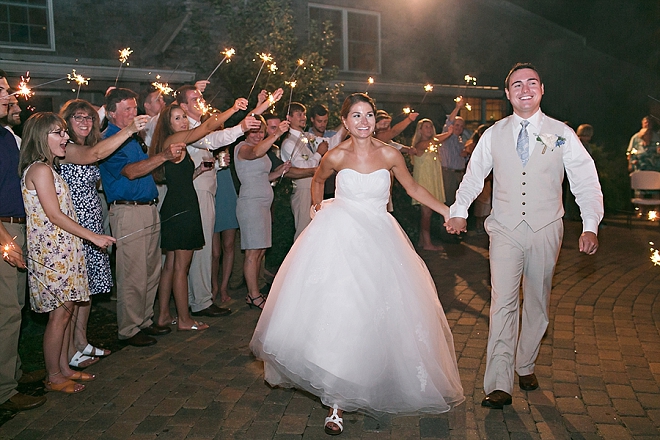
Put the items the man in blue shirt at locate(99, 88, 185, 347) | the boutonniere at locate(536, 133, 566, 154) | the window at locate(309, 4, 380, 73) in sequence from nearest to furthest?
the boutonniere at locate(536, 133, 566, 154) → the man in blue shirt at locate(99, 88, 185, 347) → the window at locate(309, 4, 380, 73)

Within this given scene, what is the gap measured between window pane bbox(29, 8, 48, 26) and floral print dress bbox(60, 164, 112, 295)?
7001 mm

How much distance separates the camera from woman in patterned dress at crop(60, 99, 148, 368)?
5586 millimetres

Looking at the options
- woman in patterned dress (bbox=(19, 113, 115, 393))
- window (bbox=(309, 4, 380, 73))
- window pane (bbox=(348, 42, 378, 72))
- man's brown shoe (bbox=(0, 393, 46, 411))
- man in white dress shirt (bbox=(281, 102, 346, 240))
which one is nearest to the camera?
man's brown shoe (bbox=(0, 393, 46, 411))

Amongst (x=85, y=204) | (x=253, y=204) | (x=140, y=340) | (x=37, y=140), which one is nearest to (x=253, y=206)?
(x=253, y=204)

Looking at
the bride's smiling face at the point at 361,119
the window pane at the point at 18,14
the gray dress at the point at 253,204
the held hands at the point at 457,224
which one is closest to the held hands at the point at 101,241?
the bride's smiling face at the point at 361,119

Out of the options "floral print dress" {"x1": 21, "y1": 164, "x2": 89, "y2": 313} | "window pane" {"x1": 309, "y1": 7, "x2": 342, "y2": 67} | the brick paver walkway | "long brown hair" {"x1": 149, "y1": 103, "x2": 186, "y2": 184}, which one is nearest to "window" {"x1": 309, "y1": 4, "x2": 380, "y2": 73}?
"window pane" {"x1": 309, "y1": 7, "x2": 342, "y2": 67}

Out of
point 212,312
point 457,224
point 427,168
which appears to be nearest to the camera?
point 457,224

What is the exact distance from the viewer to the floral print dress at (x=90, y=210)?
5609 millimetres

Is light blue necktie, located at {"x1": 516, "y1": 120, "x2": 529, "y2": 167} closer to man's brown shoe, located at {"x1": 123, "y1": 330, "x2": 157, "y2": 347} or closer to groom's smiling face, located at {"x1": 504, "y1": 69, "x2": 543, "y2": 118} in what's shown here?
groom's smiling face, located at {"x1": 504, "y1": 69, "x2": 543, "y2": 118}

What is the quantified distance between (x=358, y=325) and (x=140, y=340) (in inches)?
108

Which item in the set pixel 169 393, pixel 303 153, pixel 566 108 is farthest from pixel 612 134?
pixel 169 393

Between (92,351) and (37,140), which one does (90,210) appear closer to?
(37,140)

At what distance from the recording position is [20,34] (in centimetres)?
1141

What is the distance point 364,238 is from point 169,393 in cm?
192
